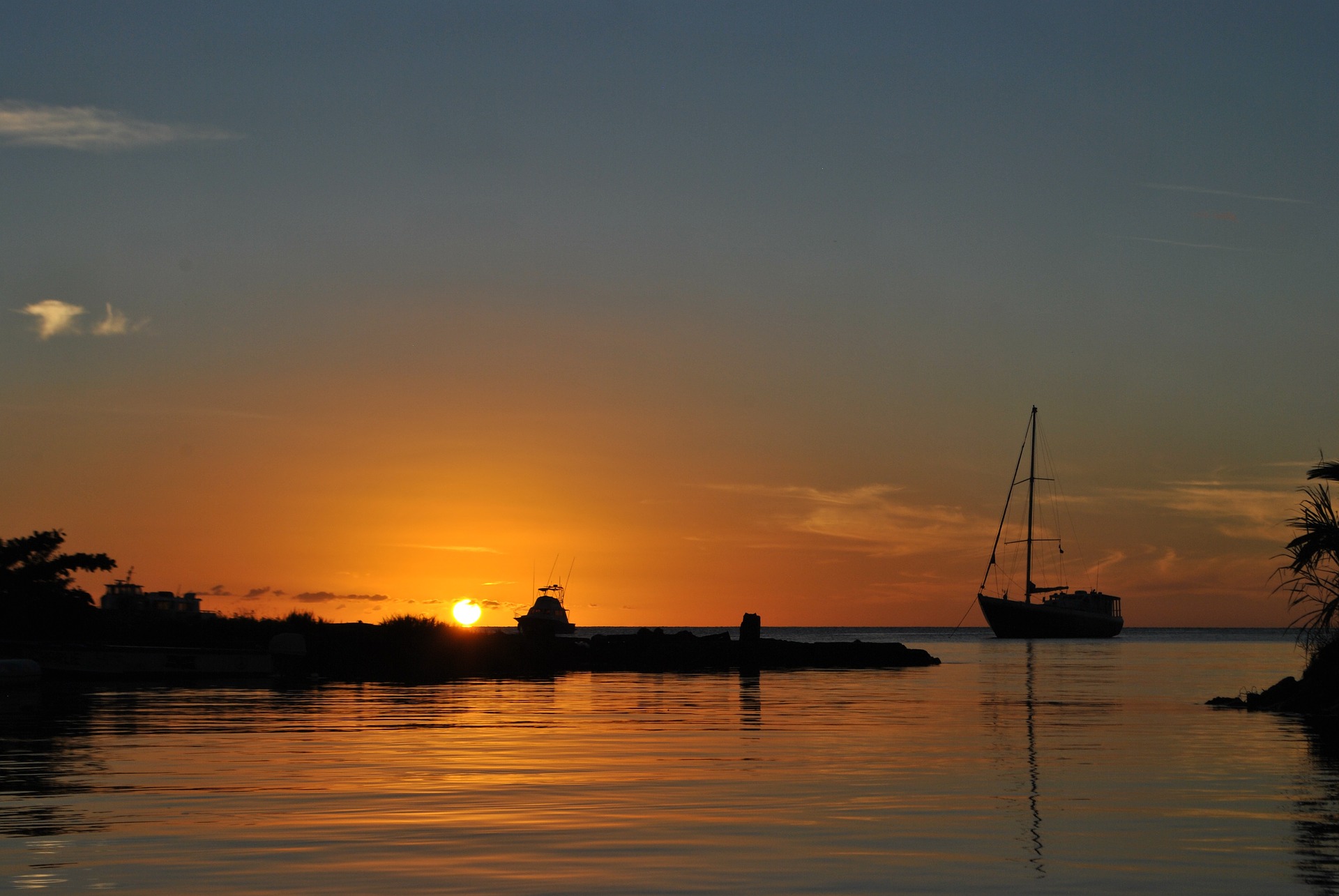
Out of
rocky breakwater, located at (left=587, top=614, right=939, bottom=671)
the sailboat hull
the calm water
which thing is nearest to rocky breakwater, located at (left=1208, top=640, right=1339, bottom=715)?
the calm water

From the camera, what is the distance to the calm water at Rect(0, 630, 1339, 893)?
12.5m

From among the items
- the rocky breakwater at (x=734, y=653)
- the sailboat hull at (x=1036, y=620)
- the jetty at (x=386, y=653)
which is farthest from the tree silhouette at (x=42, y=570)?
the sailboat hull at (x=1036, y=620)

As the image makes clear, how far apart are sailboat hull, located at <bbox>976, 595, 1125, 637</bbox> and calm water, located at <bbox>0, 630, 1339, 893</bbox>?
133379 millimetres

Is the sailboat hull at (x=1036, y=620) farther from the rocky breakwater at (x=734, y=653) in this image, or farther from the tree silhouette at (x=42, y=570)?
the tree silhouette at (x=42, y=570)

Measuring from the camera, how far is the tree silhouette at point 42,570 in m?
50.1

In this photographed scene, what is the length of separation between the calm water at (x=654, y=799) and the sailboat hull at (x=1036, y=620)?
13338 centimetres

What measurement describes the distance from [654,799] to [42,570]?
40934 mm

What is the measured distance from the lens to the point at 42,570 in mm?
50906

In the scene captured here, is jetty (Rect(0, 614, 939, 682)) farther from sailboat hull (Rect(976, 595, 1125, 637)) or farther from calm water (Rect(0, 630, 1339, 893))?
sailboat hull (Rect(976, 595, 1125, 637))

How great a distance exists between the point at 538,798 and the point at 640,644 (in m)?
54.4

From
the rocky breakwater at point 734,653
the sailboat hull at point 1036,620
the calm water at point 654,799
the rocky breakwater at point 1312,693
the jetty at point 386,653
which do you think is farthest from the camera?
the sailboat hull at point 1036,620

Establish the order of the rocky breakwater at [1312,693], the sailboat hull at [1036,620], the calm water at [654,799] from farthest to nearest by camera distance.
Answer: the sailboat hull at [1036,620] < the rocky breakwater at [1312,693] < the calm water at [654,799]

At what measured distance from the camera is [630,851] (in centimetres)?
1355

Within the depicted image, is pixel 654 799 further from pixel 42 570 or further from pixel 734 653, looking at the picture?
pixel 734 653
